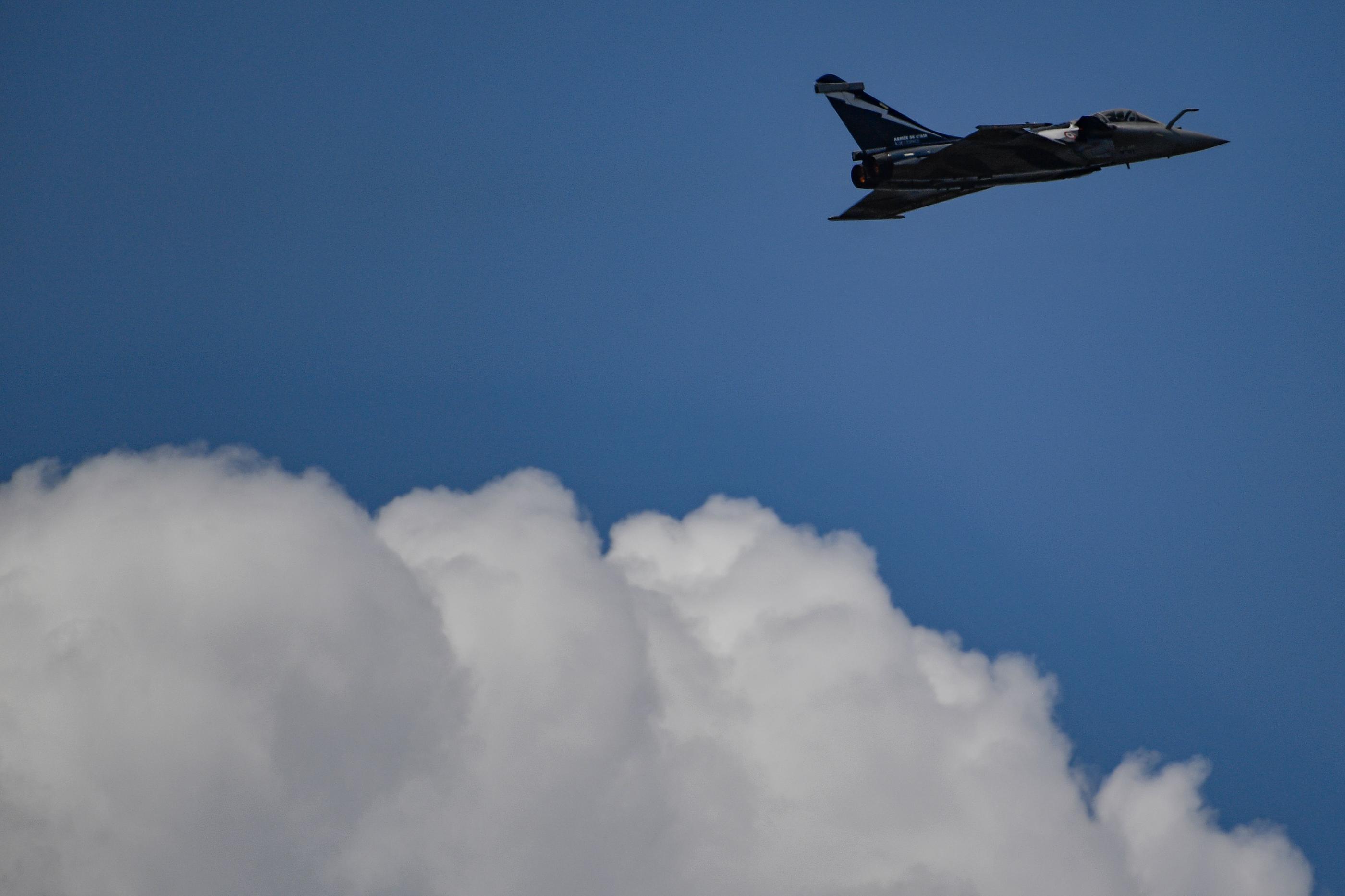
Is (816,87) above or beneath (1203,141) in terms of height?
above

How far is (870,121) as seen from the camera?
2955 inches

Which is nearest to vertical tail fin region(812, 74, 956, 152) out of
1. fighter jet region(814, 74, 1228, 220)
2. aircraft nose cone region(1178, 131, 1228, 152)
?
fighter jet region(814, 74, 1228, 220)

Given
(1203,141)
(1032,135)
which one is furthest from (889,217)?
(1203,141)

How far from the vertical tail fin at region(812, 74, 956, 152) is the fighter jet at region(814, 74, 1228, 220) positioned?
0.06 m

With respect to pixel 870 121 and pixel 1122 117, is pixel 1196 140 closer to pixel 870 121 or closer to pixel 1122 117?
pixel 1122 117

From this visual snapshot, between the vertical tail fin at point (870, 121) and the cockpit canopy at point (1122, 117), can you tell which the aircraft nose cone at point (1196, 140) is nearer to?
the cockpit canopy at point (1122, 117)

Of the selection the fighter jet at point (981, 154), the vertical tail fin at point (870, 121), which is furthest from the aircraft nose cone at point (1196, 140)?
the vertical tail fin at point (870, 121)

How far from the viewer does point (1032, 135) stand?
6838 centimetres

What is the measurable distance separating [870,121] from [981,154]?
317 inches

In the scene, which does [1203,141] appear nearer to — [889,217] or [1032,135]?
[1032,135]

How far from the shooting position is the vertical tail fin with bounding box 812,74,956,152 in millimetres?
73188

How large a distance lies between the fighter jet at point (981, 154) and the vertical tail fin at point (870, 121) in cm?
6

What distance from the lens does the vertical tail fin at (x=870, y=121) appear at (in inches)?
2881

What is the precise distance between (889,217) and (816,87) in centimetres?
863
